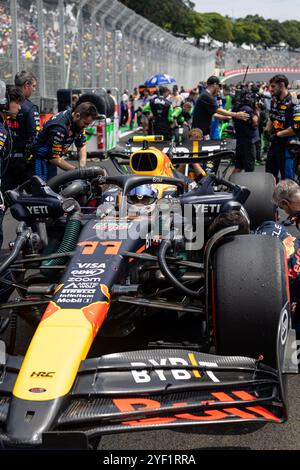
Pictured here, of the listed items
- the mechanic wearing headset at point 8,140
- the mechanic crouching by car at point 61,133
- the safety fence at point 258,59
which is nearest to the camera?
the mechanic wearing headset at point 8,140

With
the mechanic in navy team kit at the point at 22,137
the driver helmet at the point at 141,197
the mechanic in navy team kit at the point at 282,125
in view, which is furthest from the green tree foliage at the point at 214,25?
the driver helmet at the point at 141,197

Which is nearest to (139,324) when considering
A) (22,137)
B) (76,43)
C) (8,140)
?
(8,140)

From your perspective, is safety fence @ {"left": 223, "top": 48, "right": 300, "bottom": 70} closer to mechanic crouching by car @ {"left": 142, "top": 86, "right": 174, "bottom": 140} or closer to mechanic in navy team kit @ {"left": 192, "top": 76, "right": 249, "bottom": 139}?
mechanic crouching by car @ {"left": 142, "top": 86, "right": 174, "bottom": 140}

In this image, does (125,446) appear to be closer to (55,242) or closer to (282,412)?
(282,412)

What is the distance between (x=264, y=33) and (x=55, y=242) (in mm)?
170024

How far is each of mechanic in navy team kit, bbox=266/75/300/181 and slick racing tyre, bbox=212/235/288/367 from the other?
502 cm

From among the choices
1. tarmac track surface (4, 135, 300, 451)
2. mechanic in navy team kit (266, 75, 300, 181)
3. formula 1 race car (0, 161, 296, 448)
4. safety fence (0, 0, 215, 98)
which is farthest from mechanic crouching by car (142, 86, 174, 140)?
tarmac track surface (4, 135, 300, 451)

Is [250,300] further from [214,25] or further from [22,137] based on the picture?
[214,25]

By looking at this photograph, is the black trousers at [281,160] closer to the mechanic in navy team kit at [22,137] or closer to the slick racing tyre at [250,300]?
the mechanic in navy team kit at [22,137]

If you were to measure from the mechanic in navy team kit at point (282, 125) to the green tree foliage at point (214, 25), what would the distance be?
5706 cm

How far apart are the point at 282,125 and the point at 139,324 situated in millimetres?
4864

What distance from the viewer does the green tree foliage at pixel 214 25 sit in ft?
221

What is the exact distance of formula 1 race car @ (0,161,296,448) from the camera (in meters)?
2.49

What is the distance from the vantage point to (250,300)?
3020 mm
